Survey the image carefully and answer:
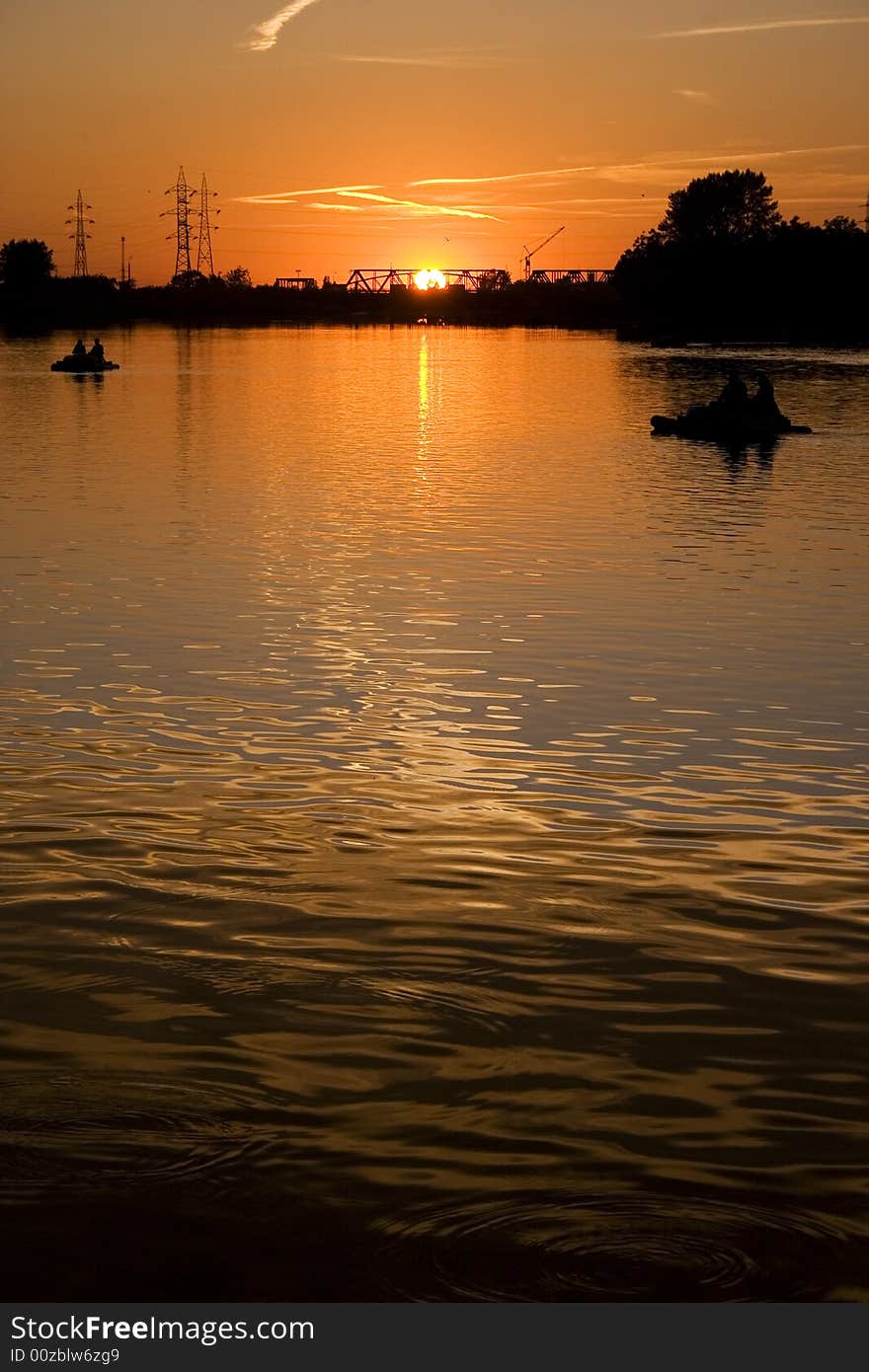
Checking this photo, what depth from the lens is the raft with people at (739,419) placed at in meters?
49.0

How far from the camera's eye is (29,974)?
30.1ft

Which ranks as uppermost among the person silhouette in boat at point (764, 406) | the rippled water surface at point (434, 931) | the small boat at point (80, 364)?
the small boat at point (80, 364)

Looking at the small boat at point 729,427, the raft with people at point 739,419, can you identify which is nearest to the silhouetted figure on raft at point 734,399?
the raft with people at point 739,419

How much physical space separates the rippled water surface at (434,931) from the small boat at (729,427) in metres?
23.8

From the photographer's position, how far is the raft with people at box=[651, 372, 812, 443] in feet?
161

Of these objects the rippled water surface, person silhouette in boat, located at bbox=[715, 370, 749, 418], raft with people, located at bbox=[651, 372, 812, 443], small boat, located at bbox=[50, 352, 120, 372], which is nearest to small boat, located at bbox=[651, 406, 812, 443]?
raft with people, located at bbox=[651, 372, 812, 443]

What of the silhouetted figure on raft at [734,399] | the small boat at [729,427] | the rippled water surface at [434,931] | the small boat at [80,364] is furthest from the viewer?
the small boat at [80,364]

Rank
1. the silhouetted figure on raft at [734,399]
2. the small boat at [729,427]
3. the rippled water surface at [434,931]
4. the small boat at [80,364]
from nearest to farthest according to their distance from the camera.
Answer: the rippled water surface at [434,931] → the small boat at [729,427] → the silhouetted figure on raft at [734,399] → the small boat at [80,364]

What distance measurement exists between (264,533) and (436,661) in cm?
1266

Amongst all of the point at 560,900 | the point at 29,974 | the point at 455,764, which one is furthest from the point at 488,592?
the point at 29,974

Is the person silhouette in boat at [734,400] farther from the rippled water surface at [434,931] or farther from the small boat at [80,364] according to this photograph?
the small boat at [80,364]

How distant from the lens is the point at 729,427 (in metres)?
49.1

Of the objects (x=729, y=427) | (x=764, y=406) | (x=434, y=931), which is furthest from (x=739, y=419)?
(x=434, y=931)

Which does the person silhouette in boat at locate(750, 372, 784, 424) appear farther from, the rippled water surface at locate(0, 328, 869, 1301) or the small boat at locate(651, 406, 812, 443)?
the rippled water surface at locate(0, 328, 869, 1301)
